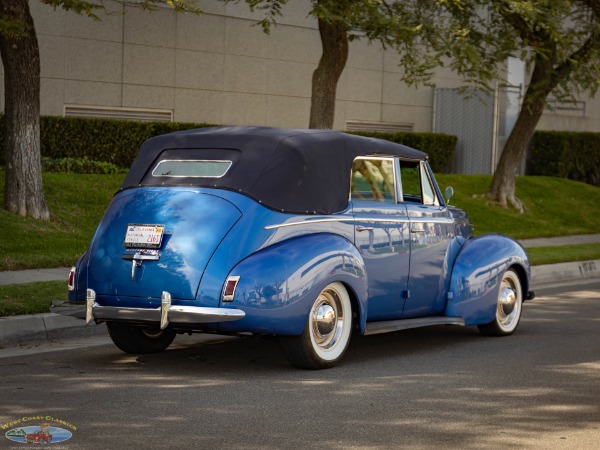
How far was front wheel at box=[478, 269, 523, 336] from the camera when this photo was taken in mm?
10781

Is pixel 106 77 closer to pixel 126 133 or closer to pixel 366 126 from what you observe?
pixel 126 133

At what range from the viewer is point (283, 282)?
8.30 meters

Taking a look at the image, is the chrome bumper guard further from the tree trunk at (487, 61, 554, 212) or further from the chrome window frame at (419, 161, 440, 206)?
the tree trunk at (487, 61, 554, 212)

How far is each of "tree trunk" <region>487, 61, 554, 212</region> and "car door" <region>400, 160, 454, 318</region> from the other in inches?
547

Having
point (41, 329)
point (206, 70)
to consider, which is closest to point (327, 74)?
point (206, 70)

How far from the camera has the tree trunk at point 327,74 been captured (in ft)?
61.8

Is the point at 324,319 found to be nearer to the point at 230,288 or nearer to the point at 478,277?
the point at 230,288

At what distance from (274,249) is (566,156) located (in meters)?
25.1

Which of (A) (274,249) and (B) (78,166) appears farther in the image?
(B) (78,166)

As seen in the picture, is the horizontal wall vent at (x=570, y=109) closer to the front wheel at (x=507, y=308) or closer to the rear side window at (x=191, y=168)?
the front wheel at (x=507, y=308)

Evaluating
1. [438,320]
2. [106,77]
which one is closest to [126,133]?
[106,77]

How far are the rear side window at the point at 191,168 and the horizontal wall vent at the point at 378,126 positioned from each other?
20.4 meters

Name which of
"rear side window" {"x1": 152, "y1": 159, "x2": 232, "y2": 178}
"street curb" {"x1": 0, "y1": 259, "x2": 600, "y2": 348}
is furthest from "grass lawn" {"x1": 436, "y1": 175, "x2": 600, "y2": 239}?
"rear side window" {"x1": 152, "y1": 159, "x2": 232, "y2": 178}

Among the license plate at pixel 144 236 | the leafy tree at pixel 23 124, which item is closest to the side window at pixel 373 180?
the license plate at pixel 144 236
